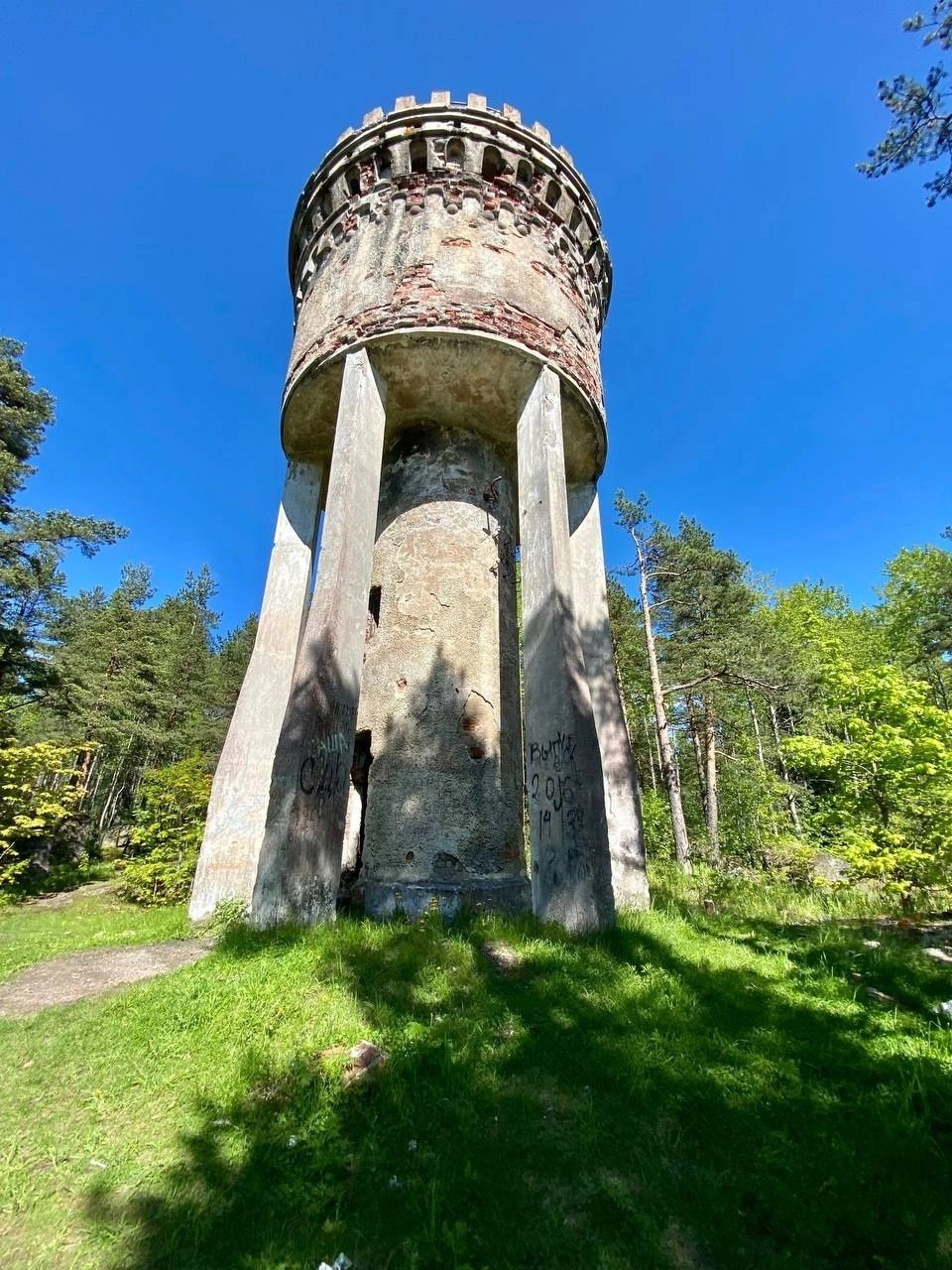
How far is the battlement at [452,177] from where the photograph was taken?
8.01 m

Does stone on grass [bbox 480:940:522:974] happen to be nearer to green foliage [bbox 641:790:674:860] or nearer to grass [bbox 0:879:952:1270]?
grass [bbox 0:879:952:1270]

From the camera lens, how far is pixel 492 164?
8195 millimetres

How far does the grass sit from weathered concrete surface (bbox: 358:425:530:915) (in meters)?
2.12

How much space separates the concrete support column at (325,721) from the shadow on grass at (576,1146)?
5.03 feet

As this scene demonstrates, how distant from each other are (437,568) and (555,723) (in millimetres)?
3048

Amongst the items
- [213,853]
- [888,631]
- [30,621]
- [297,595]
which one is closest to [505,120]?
[297,595]

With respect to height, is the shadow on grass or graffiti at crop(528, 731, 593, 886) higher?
graffiti at crop(528, 731, 593, 886)

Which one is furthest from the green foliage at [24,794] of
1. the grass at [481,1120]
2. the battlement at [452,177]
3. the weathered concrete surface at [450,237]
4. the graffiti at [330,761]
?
the battlement at [452,177]

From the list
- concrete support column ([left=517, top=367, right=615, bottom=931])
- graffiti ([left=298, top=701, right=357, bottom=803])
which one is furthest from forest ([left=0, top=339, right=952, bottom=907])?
graffiti ([left=298, top=701, right=357, bottom=803])

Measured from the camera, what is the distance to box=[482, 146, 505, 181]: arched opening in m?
8.11

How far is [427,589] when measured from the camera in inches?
302

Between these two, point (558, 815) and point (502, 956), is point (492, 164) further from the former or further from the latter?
point (502, 956)

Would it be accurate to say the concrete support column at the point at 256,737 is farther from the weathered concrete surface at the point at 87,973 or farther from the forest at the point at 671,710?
the forest at the point at 671,710

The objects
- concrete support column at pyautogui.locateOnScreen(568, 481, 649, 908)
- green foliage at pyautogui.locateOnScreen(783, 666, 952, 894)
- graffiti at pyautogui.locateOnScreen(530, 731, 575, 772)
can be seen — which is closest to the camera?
graffiti at pyautogui.locateOnScreen(530, 731, 575, 772)
